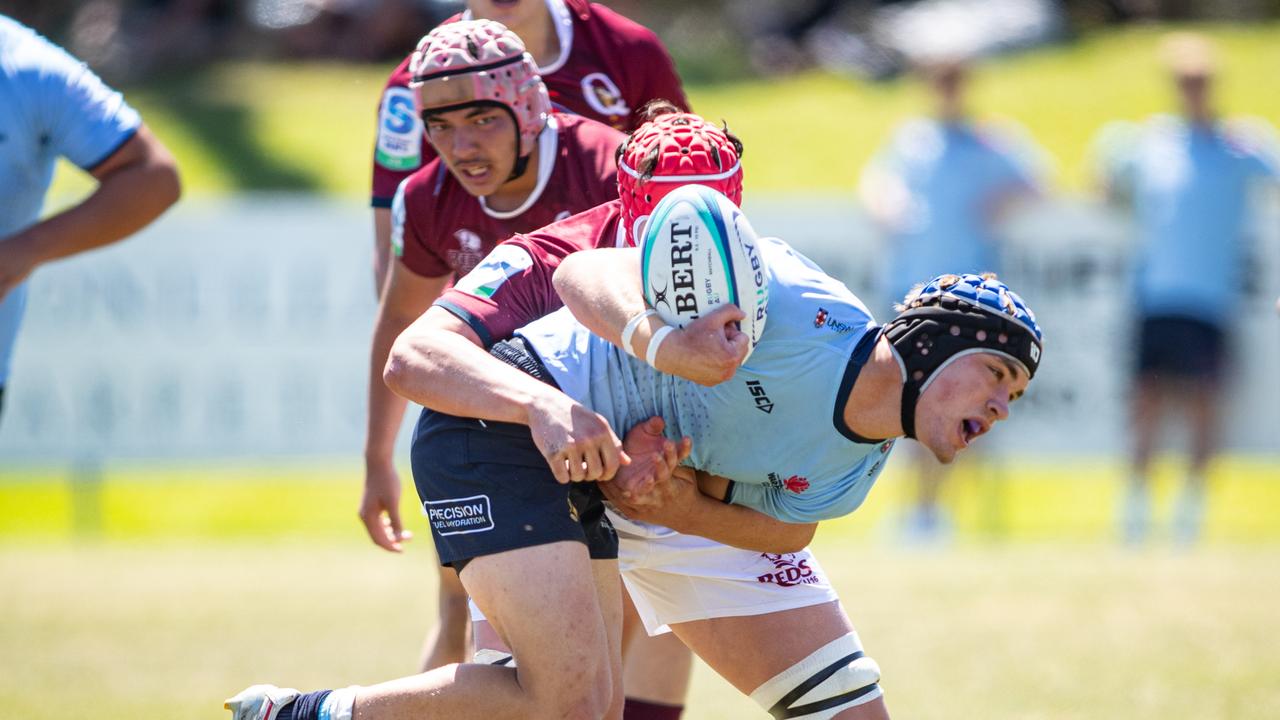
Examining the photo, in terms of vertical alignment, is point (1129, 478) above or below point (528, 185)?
below

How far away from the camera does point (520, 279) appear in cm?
353

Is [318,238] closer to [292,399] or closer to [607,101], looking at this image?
[292,399]

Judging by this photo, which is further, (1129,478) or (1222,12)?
(1222,12)

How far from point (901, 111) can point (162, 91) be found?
27.0 feet

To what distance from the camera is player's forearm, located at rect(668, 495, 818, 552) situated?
11.9ft

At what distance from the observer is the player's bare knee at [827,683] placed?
3.79 meters

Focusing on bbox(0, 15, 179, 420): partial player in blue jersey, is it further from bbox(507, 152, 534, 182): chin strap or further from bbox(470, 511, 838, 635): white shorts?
bbox(470, 511, 838, 635): white shorts

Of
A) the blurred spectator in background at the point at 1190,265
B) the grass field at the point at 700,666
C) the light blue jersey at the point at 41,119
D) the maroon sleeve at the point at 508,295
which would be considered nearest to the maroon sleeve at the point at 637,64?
the maroon sleeve at the point at 508,295

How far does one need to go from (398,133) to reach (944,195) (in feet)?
18.5

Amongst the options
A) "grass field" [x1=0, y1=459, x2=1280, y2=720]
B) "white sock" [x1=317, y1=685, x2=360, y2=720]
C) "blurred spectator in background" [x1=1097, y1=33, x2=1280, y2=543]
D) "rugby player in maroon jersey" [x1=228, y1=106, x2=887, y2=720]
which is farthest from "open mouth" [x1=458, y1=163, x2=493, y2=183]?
"blurred spectator in background" [x1=1097, y1=33, x2=1280, y2=543]

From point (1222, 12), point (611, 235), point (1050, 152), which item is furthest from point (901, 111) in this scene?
point (611, 235)

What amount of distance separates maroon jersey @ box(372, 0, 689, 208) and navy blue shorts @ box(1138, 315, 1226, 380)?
18.4 feet

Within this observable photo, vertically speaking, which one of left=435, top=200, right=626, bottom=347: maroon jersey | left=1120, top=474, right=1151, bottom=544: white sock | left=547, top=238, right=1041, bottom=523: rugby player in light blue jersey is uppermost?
left=435, top=200, right=626, bottom=347: maroon jersey

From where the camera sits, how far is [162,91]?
Result: 17328 mm
